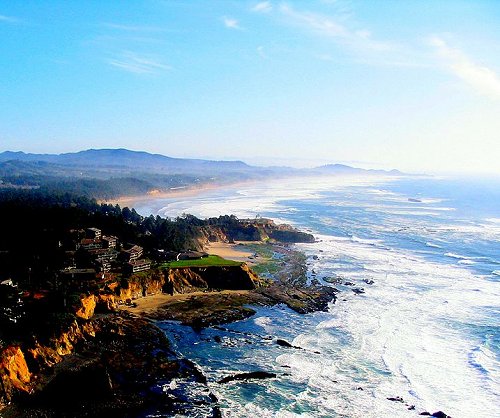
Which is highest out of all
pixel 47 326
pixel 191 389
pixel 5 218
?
pixel 5 218

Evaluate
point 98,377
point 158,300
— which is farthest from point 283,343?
point 158,300

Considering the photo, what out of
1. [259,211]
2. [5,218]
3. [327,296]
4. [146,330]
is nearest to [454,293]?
[327,296]

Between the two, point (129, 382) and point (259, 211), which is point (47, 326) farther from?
point (259, 211)

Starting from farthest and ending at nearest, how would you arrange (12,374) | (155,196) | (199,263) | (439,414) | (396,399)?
(155,196) < (199,263) < (396,399) < (12,374) < (439,414)

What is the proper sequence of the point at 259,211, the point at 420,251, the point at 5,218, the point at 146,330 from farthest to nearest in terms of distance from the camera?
1. the point at 259,211
2. the point at 420,251
3. the point at 5,218
4. the point at 146,330

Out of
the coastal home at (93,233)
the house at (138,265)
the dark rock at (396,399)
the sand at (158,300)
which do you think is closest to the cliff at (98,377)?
the sand at (158,300)

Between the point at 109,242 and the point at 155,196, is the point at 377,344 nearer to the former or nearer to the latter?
the point at 109,242

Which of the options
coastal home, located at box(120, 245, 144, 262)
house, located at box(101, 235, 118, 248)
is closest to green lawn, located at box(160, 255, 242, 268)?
coastal home, located at box(120, 245, 144, 262)

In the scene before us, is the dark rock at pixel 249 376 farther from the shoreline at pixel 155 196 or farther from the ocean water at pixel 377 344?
the shoreline at pixel 155 196
